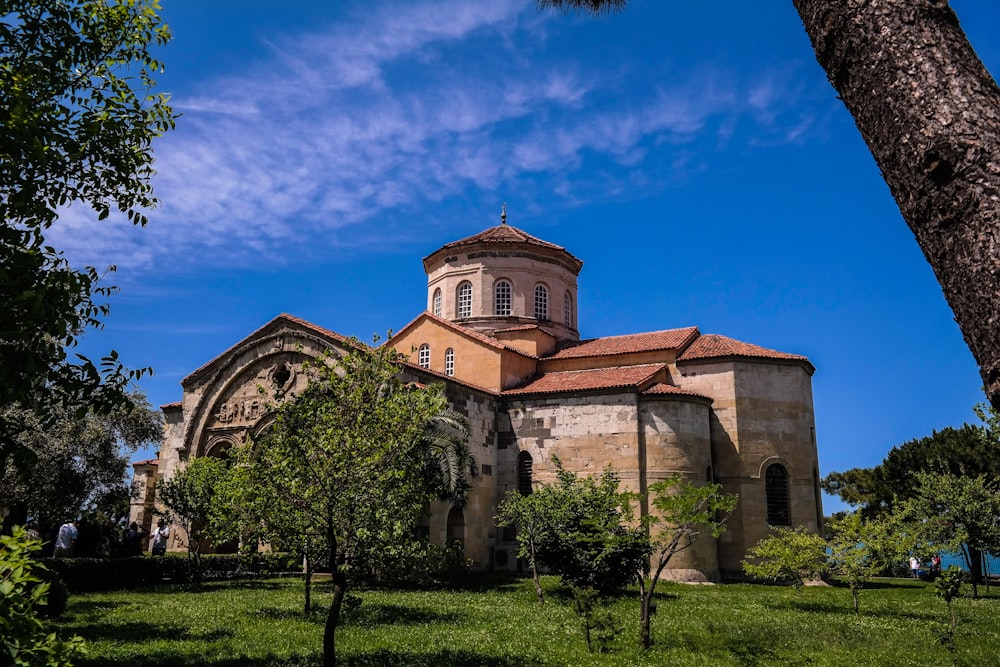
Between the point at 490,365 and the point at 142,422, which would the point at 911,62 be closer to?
the point at 490,365

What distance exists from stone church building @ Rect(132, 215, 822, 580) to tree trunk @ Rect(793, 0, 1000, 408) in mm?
19393

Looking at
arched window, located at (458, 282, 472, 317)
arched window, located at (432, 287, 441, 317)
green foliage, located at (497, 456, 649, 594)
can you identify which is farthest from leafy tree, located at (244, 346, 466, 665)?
arched window, located at (432, 287, 441, 317)

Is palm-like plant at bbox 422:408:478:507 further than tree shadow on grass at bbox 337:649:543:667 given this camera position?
Yes

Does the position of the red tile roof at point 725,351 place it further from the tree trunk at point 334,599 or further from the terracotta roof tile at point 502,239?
the tree trunk at point 334,599

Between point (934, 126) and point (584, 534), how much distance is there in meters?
12.7

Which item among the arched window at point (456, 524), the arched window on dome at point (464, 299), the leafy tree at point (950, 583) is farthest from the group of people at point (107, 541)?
the leafy tree at point (950, 583)

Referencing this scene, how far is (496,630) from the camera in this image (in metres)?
12.8

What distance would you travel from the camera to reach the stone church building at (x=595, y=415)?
23438 mm

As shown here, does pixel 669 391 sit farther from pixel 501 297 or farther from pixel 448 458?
pixel 501 297

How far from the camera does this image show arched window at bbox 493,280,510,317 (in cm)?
2998

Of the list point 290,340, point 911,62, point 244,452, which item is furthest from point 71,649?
point 290,340

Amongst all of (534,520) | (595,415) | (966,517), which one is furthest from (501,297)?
(966,517)

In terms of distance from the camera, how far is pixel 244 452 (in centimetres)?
1100

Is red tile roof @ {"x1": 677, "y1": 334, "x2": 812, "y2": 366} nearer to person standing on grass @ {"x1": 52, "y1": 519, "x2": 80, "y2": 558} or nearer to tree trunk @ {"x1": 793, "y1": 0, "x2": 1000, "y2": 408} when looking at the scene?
person standing on grass @ {"x1": 52, "y1": 519, "x2": 80, "y2": 558}
